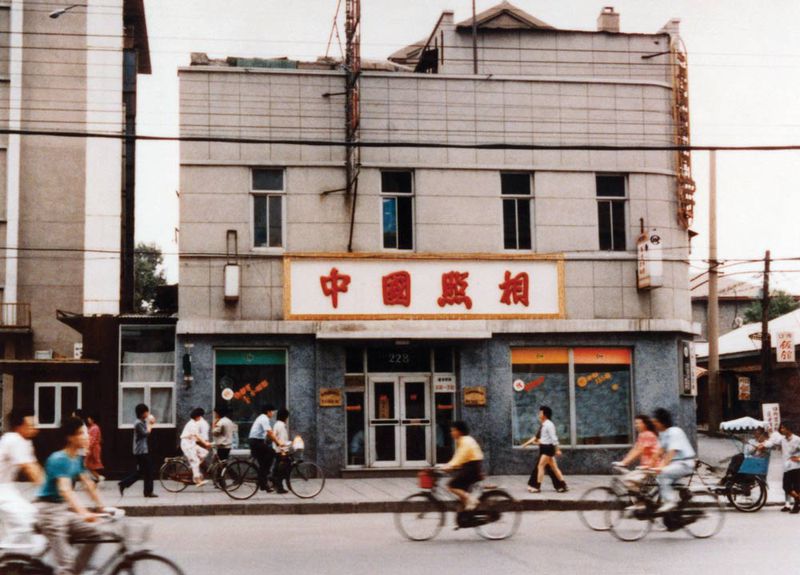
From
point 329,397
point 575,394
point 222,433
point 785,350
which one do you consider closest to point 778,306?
point 785,350

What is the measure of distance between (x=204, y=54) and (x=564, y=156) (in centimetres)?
879

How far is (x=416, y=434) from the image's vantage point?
23969 mm

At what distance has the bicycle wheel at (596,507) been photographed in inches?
572

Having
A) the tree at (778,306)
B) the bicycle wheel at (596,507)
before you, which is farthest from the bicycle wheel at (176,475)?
the tree at (778,306)

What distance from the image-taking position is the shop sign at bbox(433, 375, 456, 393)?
24.1 meters

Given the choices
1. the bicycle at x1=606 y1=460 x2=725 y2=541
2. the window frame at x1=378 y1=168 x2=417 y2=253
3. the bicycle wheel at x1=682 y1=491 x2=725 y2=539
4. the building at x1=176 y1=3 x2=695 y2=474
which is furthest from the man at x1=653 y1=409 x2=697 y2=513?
the window frame at x1=378 y1=168 x2=417 y2=253

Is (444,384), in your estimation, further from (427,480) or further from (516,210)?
(427,480)

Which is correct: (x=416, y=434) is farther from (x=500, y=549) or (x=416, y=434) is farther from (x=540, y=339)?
(x=500, y=549)

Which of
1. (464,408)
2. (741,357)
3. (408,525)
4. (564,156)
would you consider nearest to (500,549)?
(408,525)

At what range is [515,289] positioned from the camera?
24.2 metres

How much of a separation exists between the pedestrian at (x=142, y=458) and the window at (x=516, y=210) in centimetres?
920

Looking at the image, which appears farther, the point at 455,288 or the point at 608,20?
the point at 608,20

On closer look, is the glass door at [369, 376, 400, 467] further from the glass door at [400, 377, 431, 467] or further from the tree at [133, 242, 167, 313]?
the tree at [133, 242, 167, 313]

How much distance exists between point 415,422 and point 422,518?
31.4 ft
